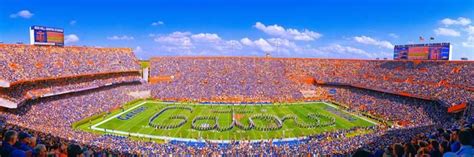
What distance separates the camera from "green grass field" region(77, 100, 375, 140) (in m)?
32.4

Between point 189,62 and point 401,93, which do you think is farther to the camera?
point 189,62

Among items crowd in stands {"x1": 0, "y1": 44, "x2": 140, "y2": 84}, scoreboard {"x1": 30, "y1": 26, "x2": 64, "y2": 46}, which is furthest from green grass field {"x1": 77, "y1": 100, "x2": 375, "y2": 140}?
scoreboard {"x1": 30, "y1": 26, "x2": 64, "y2": 46}

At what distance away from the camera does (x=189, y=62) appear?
240 feet

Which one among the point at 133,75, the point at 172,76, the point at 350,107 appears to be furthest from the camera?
the point at 172,76

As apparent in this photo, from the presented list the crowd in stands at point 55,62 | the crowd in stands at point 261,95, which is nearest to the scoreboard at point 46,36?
the crowd in stands at point 55,62

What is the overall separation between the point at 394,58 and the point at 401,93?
847 inches

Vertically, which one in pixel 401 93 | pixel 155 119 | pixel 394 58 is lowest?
pixel 155 119

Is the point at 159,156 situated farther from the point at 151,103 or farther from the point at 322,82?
the point at 322,82

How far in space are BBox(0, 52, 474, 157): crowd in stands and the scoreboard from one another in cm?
176

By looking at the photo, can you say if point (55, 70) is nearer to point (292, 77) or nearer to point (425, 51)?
point (292, 77)

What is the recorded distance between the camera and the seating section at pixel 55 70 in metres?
34.4

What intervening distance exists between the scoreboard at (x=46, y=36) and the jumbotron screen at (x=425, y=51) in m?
57.6

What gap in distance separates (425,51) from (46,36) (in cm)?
5934

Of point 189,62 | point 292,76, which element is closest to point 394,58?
point 292,76
